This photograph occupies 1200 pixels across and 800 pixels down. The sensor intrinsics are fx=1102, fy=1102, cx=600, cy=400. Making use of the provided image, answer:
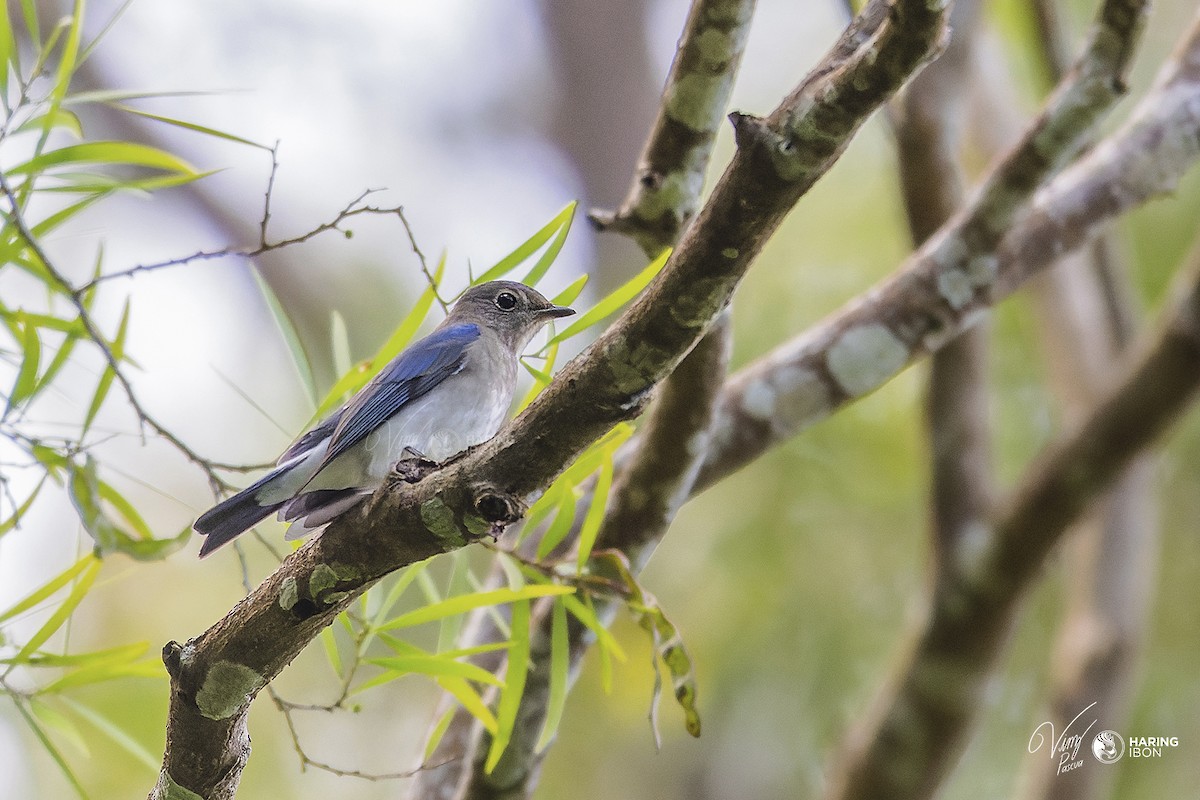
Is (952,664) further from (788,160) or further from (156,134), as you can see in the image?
(156,134)

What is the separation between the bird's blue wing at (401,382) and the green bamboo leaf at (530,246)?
632 mm

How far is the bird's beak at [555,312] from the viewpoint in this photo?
3504 millimetres

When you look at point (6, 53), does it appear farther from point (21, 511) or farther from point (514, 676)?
point (514, 676)

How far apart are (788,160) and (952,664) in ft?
11.6

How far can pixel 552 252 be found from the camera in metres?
2.62

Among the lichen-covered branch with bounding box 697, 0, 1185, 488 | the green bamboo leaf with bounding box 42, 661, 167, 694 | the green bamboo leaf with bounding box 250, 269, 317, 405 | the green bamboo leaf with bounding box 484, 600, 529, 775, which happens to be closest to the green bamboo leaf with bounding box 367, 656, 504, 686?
the green bamboo leaf with bounding box 484, 600, 529, 775

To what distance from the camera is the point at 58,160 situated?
8.77ft

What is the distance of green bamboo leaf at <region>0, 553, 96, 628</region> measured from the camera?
2703mm

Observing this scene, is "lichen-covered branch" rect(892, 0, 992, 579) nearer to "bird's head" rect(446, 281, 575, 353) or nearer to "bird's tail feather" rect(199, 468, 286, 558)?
"bird's head" rect(446, 281, 575, 353)

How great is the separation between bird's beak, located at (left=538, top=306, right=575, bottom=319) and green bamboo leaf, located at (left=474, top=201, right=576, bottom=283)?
2.50 feet

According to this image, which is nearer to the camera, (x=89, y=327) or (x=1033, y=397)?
(x=89, y=327)

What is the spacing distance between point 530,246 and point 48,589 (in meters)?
1.49

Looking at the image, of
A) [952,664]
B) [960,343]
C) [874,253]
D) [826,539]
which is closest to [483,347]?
[960,343]

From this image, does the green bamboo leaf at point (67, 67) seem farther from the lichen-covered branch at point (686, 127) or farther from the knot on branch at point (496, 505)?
the knot on branch at point (496, 505)
